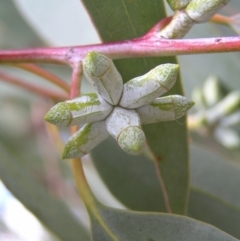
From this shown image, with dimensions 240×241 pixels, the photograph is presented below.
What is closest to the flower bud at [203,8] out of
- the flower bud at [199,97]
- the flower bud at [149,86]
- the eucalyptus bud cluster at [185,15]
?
the eucalyptus bud cluster at [185,15]

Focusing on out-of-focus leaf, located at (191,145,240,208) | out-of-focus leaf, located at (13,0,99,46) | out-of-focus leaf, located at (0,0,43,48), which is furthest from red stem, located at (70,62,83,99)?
out-of-focus leaf, located at (0,0,43,48)

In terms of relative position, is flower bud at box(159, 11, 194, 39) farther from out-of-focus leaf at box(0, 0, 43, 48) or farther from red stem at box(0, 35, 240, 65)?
out-of-focus leaf at box(0, 0, 43, 48)

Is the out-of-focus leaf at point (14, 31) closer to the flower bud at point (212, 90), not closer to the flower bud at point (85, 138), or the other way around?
the flower bud at point (212, 90)

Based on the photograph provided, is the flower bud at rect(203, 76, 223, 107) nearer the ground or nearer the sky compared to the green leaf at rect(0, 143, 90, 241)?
nearer the ground

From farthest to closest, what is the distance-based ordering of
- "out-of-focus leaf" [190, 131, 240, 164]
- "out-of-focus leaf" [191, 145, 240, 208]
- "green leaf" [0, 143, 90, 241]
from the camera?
1. "out-of-focus leaf" [190, 131, 240, 164]
2. "out-of-focus leaf" [191, 145, 240, 208]
3. "green leaf" [0, 143, 90, 241]

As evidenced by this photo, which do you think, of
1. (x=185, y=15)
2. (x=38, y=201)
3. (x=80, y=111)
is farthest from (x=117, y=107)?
(x=38, y=201)

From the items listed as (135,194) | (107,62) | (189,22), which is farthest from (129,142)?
(135,194)
